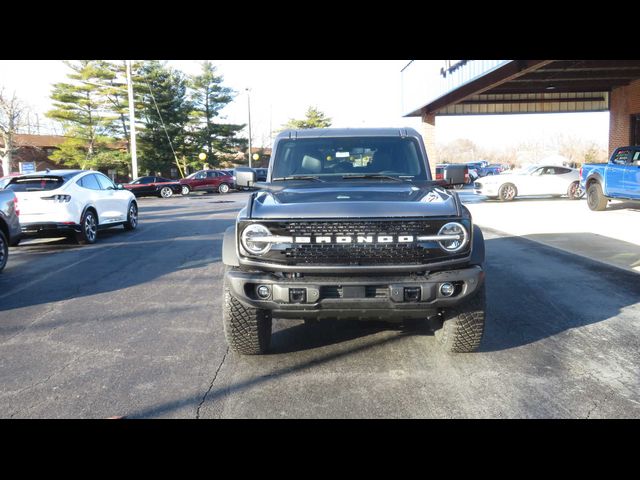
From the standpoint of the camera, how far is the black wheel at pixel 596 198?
51.7ft

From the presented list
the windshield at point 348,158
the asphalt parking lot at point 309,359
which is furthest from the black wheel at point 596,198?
the windshield at point 348,158

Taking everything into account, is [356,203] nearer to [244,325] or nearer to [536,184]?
[244,325]

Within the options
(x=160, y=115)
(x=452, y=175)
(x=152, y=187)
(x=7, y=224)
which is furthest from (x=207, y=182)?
(x=452, y=175)

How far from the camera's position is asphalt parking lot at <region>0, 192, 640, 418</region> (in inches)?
135

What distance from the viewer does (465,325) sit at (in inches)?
161

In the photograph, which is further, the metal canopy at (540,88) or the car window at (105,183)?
the metal canopy at (540,88)

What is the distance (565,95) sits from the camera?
1083 inches

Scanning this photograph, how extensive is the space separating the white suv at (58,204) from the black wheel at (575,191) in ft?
60.3

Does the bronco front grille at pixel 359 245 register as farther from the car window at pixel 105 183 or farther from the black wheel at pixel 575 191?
the black wheel at pixel 575 191

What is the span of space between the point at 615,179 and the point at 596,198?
1168 millimetres

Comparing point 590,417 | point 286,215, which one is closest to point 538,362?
point 590,417

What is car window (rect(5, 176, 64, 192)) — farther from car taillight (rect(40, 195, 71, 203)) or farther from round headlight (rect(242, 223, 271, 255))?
round headlight (rect(242, 223, 271, 255))

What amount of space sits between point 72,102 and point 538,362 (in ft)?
157
